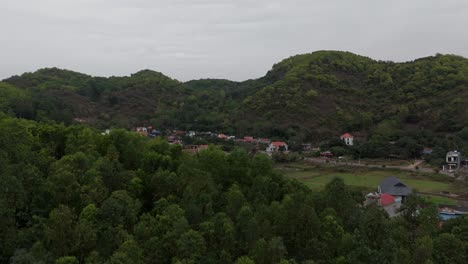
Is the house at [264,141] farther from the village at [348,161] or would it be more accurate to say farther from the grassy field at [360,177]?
the grassy field at [360,177]

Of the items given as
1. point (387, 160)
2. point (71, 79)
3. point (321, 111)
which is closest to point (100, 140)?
point (387, 160)

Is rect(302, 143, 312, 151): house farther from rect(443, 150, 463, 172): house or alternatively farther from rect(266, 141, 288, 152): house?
rect(443, 150, 463, 172): house

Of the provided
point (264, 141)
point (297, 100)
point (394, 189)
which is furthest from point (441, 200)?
point (297, 100)

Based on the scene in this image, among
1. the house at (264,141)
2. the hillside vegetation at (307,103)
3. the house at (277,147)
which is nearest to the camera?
the house at (277,147)

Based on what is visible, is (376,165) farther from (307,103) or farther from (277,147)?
(307,103)

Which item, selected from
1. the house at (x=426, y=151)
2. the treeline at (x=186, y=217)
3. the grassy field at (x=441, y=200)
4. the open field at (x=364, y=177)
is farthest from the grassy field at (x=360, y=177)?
the treeline at (x=186, y=217)

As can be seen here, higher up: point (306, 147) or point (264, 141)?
point (264, 141)

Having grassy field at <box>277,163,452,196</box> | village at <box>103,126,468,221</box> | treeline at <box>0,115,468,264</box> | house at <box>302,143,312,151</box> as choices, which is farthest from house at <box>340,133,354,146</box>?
treeline at <box>0,115,468,264</box>
